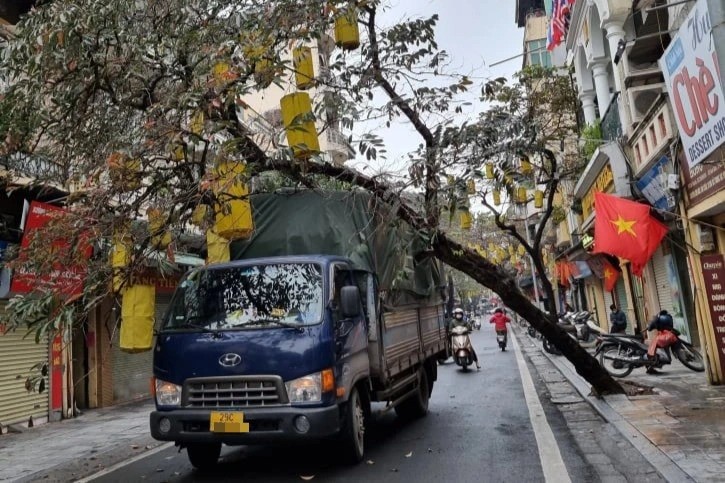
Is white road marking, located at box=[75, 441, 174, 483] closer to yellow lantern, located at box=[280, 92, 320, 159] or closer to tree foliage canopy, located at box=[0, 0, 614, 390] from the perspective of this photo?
tree foliage canopy, located at box=[0, 0, 614, 390]

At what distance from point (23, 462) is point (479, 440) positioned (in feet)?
18.8

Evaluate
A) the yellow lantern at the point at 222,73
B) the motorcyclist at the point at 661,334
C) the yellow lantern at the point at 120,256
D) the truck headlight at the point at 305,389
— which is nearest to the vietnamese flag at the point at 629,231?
the motorcyclist at the point at 661,334

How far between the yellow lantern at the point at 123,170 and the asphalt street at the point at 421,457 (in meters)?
3.03

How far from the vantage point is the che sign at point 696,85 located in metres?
5.79

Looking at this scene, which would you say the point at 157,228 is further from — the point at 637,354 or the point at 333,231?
the point at 637,354

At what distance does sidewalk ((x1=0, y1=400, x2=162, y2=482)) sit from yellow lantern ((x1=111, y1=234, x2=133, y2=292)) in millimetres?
2324

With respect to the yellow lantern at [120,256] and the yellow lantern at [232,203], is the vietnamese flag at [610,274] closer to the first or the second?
the yellow lantern at [232,203]

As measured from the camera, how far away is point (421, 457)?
20.0 ft

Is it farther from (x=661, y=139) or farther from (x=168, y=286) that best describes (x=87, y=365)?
(x=661, y=139)

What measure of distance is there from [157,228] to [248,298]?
1.24 m

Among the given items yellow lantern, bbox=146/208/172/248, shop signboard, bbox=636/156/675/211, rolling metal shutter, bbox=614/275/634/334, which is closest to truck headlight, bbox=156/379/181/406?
yellow lantern, bbox=146/208/172/248

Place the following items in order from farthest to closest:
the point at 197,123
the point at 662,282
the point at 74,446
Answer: the point at 662,282
the point at 74,446
the point at 197,123

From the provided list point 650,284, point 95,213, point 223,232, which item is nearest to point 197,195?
point 223,232

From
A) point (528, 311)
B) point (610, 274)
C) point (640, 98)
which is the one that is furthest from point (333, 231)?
point (610, 274)
